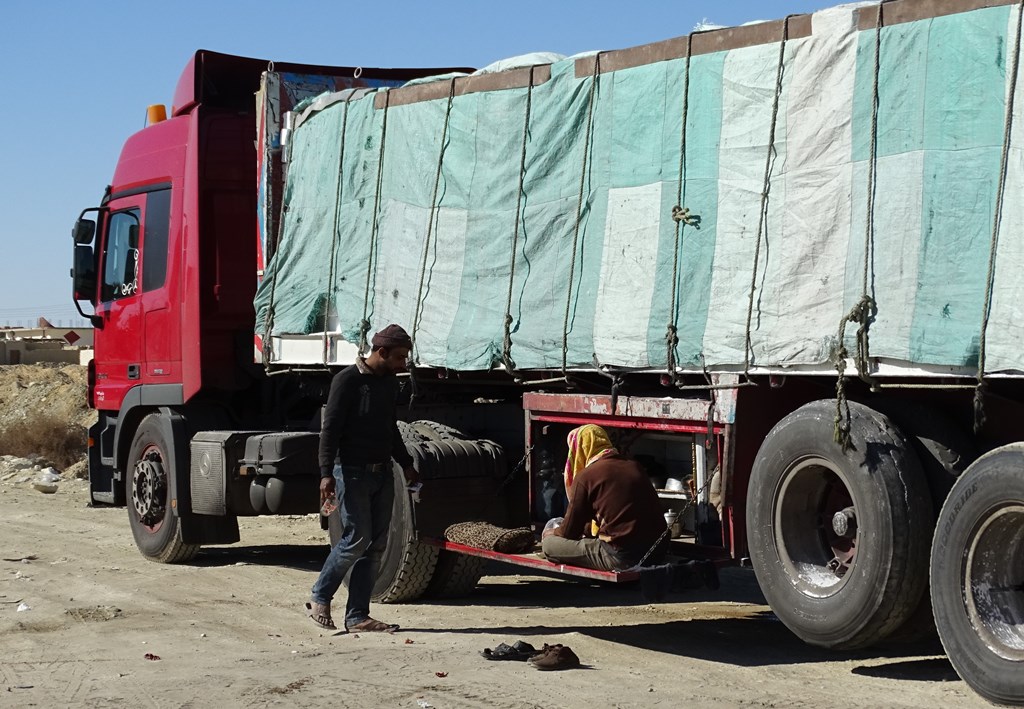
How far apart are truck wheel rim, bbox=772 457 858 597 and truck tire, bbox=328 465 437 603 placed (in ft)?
9.37

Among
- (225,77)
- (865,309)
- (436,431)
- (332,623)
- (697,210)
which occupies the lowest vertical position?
(332,623)

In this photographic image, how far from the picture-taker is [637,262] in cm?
777

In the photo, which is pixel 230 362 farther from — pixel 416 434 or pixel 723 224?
pixel 723 224

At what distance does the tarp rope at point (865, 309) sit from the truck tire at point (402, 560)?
3.38 meters

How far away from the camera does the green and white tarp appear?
614 cm

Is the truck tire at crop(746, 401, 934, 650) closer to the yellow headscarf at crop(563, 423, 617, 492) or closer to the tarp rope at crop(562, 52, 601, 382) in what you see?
the yellow headscarf at crop(563, 423, 617, 492)

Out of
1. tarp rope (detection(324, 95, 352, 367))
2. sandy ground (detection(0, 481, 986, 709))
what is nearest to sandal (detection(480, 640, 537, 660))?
sandy ground (detection(0, 481, 986, 709))

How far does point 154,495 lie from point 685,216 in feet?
20.5

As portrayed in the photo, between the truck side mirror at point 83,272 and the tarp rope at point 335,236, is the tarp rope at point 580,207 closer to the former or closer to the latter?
the tarp rope at point 335,236

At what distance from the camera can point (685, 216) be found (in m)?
7.46

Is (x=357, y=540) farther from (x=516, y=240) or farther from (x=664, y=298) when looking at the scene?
(x=664, y=298)

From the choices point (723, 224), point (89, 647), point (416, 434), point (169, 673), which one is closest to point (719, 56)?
point (723, 224)

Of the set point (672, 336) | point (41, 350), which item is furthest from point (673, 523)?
point (41, 350)

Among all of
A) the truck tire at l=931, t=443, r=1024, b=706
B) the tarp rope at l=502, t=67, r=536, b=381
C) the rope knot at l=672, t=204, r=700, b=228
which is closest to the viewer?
the truck tire at l=931, t=443, r=1024, b=706
